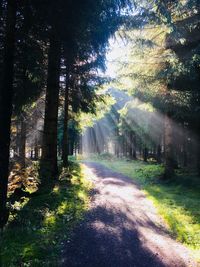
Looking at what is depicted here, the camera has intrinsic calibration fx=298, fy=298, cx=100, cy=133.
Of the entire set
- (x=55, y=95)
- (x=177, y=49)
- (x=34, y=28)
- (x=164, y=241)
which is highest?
(x=177, y=49)

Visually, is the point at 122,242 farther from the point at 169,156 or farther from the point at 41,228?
the point at 169,156

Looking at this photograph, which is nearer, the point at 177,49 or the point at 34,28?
the point at 34,28

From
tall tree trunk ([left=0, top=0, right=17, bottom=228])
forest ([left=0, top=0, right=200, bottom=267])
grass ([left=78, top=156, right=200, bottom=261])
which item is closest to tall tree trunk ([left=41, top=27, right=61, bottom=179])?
forest ([left=0, top=0, right=200, bottom=267])

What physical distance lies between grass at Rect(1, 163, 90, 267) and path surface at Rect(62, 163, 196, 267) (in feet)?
1.00

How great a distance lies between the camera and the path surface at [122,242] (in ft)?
20.2

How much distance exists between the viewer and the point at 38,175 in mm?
12039

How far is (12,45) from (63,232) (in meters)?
4.86

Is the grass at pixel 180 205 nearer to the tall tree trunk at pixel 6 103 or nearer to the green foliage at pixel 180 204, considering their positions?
the green foliage at pixel 180 204

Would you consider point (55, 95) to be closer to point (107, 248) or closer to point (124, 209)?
point (124, 209)

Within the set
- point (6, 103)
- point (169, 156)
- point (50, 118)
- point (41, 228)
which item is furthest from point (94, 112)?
point (41, 228)

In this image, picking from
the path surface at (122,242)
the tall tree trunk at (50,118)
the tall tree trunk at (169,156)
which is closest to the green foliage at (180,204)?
the path surface at (122,242)

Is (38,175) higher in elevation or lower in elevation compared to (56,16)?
lower

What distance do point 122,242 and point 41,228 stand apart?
6.62 feet

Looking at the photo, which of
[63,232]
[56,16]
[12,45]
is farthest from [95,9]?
[63,232]
